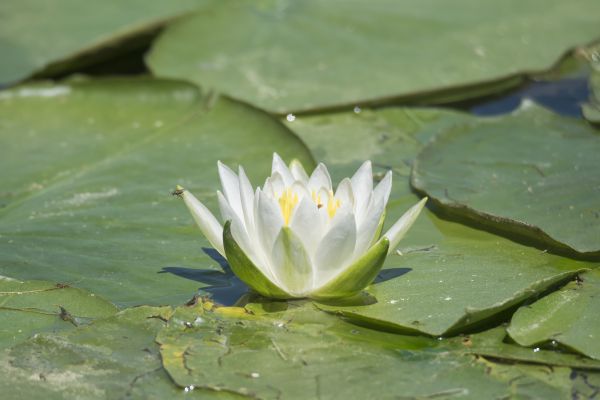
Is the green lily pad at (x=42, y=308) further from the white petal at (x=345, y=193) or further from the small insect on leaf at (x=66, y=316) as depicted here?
the white petal at (x=345, y=193)

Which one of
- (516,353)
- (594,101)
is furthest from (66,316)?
(594,101)

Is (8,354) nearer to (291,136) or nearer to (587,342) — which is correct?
(587,342)

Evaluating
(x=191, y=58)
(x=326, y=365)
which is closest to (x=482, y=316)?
(x=326, y=365)

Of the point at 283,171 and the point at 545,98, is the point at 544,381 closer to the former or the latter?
the point at 283,171

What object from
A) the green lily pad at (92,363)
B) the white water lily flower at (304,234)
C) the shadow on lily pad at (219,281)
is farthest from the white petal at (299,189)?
the green lily pad at (92,363)

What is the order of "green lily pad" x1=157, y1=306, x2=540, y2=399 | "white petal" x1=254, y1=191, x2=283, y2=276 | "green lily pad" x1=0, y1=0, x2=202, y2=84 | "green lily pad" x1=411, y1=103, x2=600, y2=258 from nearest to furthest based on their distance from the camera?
"green lily pad" x1=157, y1=306, x2=540, y2=399
"white petal" x1=254, y1=191, x2=283, y2=276
"green lily pad" x1=411, y1=103, x2=600, y2=258
"green lily pad" x1=0, y1=0, x2=202, y2=84

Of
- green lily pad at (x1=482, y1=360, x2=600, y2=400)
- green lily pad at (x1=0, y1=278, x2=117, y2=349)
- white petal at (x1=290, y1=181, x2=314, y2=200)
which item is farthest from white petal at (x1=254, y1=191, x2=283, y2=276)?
green lily pad at (x1=482, y1=360, x2=600, y2=400)

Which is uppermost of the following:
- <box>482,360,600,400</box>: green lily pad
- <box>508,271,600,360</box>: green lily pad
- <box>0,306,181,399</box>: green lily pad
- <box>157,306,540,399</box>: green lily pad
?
<box>508,271,600,360</box>: green lily pad

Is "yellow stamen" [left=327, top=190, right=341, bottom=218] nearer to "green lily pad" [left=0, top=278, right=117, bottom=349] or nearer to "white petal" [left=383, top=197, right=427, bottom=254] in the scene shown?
"white petal" [left=383, top=197, right=427, bottom=254]
